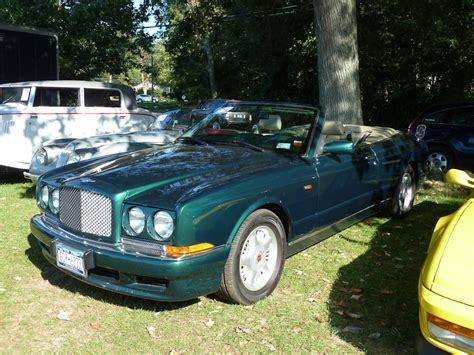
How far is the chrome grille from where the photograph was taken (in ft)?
11.3

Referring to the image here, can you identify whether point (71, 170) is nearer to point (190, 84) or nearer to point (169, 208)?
point (169, 208)

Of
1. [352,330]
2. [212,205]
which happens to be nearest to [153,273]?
[212,205]

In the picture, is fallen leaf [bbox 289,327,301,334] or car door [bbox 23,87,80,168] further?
car door [bbox 23,87,80,168]

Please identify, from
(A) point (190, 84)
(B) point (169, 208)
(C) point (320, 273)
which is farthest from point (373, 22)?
(A) point (190, 84)

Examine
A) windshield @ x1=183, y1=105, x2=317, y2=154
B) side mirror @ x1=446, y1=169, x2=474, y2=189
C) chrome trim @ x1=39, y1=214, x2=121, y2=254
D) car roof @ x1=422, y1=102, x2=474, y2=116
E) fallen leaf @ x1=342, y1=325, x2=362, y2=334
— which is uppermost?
car roof @ x1=422, y1=102, x2=474, y2=116

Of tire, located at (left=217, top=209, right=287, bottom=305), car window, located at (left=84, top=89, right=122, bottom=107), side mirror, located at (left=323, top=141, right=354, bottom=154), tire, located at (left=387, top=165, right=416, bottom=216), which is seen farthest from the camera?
car window, located at (left=84, top=89, right=122, bottom=107)

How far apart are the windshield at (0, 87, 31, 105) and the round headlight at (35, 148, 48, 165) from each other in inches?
65.5

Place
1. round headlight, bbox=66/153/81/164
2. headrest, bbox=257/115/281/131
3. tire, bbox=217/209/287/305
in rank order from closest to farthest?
tire, bbox=217/209/287/305 → headrest, bbox=257/115/281/131 → round headlight, bbox=66/153/81/164

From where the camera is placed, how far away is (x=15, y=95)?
8.62 meters

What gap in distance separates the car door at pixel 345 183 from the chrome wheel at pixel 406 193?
0.81 m

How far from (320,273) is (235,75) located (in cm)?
2788

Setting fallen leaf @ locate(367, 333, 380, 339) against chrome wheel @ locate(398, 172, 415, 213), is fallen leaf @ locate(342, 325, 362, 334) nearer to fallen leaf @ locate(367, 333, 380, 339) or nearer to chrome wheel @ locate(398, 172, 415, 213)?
fallen leaf @ locate(367, 333, 380, 339)

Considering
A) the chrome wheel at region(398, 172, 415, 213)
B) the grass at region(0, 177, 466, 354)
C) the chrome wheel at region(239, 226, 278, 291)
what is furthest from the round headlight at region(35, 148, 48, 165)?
the chrome wheel at region(398, 172, 415, 213)

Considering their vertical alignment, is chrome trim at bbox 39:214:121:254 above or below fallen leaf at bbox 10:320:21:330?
above
